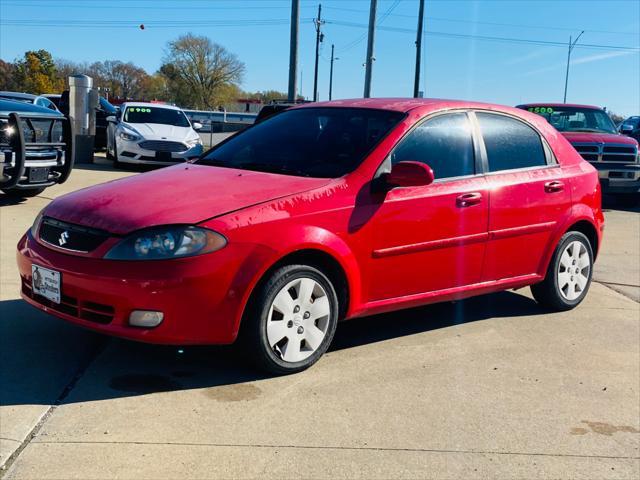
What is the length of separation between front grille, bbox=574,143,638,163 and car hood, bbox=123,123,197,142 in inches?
327

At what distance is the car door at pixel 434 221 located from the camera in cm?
438

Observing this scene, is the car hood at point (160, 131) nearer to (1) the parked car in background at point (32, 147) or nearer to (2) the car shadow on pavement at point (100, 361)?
(1) the parked car in background at point (32, 147)

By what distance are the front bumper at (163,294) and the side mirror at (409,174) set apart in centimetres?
111

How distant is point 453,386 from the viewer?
4.07 metres

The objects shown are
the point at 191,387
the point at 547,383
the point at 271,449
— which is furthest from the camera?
the point at 547,383

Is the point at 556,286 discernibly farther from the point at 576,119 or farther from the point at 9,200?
the point at 576,119

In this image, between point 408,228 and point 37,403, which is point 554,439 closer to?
point 408,228

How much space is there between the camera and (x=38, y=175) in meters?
8.83

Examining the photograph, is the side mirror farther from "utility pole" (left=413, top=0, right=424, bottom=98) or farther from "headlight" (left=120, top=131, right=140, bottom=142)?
"utility pole" (left=413, top=0, right=424, bottom=98)

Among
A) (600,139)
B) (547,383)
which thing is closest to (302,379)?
(547,383)

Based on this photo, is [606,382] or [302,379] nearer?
[302,379]

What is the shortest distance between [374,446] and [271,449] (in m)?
0.49

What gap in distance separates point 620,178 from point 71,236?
449 inches

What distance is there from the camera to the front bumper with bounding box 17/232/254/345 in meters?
3.58
